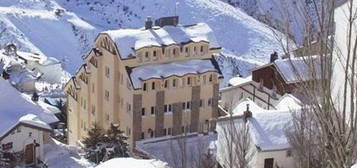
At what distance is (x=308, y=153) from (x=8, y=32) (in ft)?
172

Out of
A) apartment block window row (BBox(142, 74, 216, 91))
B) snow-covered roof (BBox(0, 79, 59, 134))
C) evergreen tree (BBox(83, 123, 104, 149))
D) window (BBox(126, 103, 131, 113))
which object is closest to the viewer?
snow-covered roof (BBox(0, 79, 59, 134))

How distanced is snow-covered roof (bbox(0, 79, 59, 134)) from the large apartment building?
11.6 ft

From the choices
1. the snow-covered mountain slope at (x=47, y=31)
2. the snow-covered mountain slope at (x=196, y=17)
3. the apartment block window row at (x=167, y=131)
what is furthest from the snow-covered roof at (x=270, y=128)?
the snow-covered mountain slope at (x=196, y=17)

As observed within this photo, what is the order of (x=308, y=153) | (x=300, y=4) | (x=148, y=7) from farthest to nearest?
(x=148, y=7) < (x=308, y=153) < (x=300, y=4)

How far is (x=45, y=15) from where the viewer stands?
67.2 m

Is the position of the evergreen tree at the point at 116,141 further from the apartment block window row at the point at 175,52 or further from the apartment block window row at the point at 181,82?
the apartment block window row at the point at 175,52

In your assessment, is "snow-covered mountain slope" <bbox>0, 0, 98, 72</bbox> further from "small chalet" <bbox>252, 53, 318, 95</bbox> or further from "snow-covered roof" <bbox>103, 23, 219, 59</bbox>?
"small chalet" <bbox>252, 53, 318, 95</bbox>

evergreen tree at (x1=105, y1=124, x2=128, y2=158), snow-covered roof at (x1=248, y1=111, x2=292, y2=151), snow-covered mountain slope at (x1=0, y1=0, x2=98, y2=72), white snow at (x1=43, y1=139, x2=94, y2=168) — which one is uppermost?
snow-covered mountain slope at (x1=0, y1=0, x2=98, y2=72)

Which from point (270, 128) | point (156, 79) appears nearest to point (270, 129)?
point (270, 128)

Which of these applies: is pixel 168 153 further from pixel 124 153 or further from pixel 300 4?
pixel 300 4

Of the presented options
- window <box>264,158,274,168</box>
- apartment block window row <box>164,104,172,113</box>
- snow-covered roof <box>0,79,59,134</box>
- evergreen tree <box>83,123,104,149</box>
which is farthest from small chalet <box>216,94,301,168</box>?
snow-covered roof <box>0,79,59,134</box>

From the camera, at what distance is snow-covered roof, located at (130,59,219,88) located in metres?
32.9

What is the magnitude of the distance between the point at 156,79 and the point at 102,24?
37008 mm

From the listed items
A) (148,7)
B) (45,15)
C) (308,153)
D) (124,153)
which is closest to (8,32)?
(45,15)
